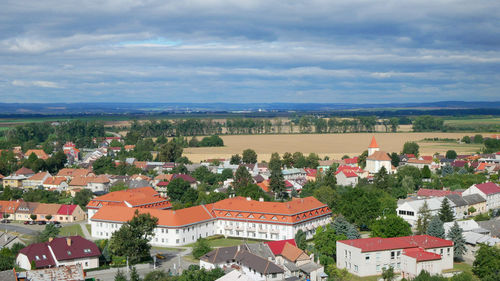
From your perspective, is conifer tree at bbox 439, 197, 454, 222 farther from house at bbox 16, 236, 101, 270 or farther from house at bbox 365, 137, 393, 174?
house at bbox 365, 137, 393, 174

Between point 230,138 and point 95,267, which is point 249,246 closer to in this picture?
point 95,267

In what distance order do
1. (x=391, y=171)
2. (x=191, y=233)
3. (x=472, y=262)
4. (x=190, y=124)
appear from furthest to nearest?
1. (x=190, y=124)
2. (x=391, y=171)
3. (x=191, y=233)
4. (x=472, y=262)

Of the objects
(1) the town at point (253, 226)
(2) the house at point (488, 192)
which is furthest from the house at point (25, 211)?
(2) the house at point (488, 192)

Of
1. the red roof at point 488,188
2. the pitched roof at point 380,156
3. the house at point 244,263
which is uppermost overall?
the pitched roof at point 380,156

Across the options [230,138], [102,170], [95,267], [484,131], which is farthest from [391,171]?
[484,131]

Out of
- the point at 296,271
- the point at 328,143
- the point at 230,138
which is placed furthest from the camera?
the point at 230,138

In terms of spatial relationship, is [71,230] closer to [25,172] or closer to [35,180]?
[35,180]

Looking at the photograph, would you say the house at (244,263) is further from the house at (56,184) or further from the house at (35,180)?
the house at (35,180)
